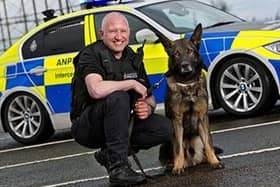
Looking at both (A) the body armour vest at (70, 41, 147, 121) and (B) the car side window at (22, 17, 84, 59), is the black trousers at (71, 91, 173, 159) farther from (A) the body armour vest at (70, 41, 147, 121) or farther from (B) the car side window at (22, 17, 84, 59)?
(B) the car side window at (22, 17, 84, 59)

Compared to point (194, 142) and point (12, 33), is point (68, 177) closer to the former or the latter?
point (194, 142)

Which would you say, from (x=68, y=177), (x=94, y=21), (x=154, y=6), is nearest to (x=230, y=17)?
(x=154, y=6)

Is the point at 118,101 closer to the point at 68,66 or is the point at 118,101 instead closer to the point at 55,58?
the point at 68,66

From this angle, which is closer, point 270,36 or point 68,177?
point 68,177

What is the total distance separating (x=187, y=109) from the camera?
5137 mm

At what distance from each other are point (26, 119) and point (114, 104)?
4128 mm

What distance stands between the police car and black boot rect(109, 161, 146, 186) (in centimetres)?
287

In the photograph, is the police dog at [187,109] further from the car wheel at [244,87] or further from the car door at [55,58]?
the car door at [55,58]

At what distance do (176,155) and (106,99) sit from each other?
698 millimetres

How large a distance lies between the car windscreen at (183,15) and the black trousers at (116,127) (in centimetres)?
292

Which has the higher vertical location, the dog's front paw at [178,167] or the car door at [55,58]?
the car door at [55,58]

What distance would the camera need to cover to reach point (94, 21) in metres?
8.30

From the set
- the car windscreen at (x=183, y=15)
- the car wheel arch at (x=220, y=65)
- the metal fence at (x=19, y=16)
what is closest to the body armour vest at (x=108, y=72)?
the car wheel arch at (x=220, y=65)

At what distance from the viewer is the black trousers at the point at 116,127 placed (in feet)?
15.4
